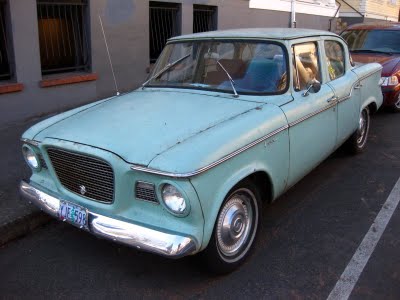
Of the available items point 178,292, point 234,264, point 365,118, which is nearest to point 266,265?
point 234,264

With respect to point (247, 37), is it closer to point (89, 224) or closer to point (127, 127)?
point (127, 127)

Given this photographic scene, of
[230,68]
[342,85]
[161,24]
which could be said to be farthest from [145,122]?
[161,24]

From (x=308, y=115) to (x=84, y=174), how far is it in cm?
199

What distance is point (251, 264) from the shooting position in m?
3.40

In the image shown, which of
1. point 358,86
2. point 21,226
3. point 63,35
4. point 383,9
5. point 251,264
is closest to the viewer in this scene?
point 251,264

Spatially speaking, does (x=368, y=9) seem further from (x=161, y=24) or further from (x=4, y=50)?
(x=4, y=50)

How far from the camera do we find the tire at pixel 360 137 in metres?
5.62

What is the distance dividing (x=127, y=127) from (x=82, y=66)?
5.04 metres

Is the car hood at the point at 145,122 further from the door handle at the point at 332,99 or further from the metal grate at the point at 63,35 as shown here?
the metal grate at the point at 63,35

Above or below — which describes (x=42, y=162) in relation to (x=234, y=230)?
above

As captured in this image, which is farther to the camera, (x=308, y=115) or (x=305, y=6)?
(x=305, y=6)

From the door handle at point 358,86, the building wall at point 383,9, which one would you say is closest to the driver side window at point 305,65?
the door handle at point 358,86

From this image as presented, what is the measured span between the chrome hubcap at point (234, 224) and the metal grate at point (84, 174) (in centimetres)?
79

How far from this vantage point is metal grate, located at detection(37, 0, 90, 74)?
285 inches
